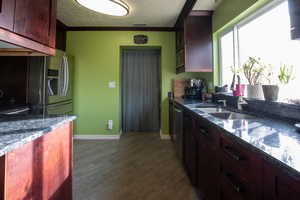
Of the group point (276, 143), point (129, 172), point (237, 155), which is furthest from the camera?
point (129, 172)

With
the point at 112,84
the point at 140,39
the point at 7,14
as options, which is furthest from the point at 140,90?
the point at 7,14

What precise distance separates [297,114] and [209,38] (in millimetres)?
2003

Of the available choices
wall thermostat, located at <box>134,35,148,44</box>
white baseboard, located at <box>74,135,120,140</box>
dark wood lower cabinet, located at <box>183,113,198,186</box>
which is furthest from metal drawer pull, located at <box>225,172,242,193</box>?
wall thermostat, located at <box>134,35,148,44</box>

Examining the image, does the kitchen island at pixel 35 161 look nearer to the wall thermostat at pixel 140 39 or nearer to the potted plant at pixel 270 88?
the potted plant at pixel 270 88

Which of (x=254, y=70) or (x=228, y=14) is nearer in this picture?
(x=254, y=70)

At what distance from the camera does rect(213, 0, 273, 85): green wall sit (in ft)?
6.20

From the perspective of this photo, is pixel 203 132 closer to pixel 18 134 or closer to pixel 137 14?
pixel 18 134

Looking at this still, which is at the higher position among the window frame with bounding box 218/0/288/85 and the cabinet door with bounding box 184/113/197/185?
the window frame with bounding box 218/0/288/85

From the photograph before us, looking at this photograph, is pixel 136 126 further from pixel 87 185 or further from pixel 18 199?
pixel 18 199

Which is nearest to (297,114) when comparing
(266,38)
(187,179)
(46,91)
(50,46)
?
(266,38)

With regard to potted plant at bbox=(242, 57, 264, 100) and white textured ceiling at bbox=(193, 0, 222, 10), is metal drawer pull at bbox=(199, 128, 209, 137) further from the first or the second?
white textured ceiling at bbox=(193, 0, 222, 10)

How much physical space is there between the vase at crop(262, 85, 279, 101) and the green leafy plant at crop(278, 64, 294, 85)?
0.08 metres

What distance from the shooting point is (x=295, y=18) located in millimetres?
→ 989

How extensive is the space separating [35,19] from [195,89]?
2.68 meters
